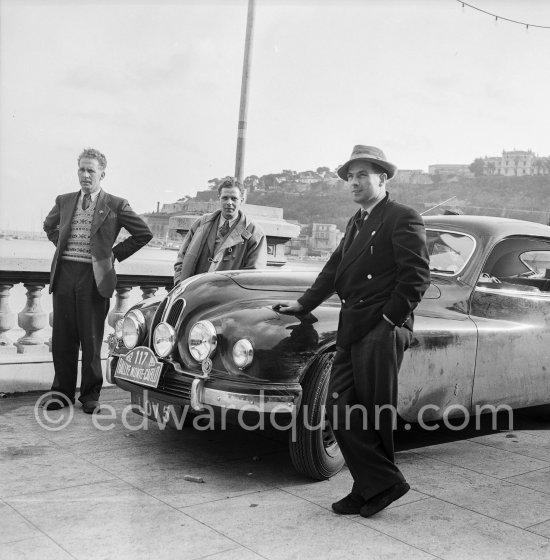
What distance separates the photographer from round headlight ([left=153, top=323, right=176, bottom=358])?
4.57 m

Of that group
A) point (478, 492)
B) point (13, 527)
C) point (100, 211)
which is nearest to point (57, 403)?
point (100, 211)

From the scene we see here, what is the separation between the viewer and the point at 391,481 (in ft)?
12.5

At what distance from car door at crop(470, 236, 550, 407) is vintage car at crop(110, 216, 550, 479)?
1 centimetres

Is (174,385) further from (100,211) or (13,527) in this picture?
(100,211)

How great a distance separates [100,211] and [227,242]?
106 cm

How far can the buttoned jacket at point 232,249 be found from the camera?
5926 mm

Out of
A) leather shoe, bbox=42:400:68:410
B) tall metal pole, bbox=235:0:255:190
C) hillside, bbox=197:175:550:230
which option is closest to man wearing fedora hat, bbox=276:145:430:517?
hillside, bbox=197:175:550:230

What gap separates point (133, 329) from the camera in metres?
4.96

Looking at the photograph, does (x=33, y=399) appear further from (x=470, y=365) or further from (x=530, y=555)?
(x=530, y=555)

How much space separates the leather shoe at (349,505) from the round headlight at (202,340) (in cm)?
111

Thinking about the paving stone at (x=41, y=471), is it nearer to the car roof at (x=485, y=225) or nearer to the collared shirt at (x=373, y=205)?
the collared shirt at (x=373, y=205)

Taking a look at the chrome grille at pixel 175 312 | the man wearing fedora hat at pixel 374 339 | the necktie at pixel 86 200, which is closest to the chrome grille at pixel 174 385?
the chrome grille at pixel 175 312

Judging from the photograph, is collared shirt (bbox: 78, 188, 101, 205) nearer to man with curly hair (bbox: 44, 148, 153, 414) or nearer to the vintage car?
man with curly hair (bbox: 44, 148, 153, 414)

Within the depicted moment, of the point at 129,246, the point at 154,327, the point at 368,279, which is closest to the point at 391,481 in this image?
the point at 368,279
